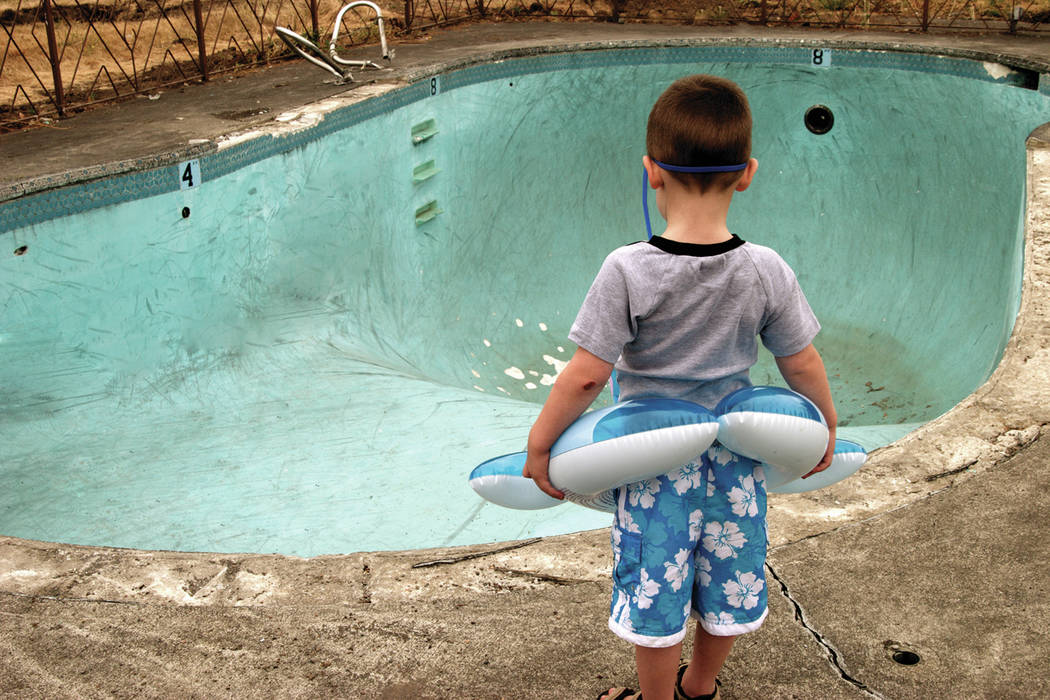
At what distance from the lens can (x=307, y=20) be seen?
10961mm

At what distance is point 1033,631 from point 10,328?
4007 millimetres

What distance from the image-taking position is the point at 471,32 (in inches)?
351

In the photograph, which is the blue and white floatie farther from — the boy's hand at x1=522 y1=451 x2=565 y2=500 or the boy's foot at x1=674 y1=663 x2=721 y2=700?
the boy's foot at x1=674 y1=663 x2=721 y2=700

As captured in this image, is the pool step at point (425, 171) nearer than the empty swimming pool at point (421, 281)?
No

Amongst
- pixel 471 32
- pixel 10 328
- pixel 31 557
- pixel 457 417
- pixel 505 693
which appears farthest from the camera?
pixel 471 32

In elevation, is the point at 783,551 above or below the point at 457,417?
above

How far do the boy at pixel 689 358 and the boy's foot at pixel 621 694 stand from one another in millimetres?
123

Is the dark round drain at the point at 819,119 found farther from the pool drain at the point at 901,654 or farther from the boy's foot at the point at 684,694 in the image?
the boy's foot at the point at 684,694

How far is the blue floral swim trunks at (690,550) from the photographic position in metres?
1.78

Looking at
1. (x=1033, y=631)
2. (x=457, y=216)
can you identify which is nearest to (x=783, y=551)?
(x=1033, y=631)

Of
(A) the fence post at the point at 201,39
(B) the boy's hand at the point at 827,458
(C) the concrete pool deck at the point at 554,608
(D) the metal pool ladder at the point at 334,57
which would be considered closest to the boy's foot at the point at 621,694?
(C) the concrete pool deck at the point at 554,608

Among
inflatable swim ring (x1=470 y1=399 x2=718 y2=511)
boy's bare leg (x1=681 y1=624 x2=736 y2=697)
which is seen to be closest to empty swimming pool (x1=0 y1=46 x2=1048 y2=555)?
boy's bare leg (x1=681 y1=624 x2=736 y2=697)

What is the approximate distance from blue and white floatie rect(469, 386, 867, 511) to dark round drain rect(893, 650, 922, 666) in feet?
1.90

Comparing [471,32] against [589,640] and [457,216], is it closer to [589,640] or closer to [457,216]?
[457,216]
